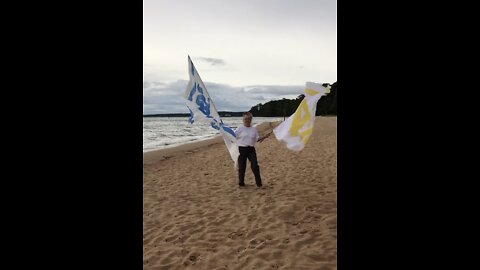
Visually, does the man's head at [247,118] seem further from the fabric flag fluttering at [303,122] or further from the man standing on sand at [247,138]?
the fabric flag fluttering at [303,122]

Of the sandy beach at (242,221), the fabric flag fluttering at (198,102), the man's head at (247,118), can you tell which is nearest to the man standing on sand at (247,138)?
the man's head at (247,118)

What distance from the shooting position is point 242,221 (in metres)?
5.56

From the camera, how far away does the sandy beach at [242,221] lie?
423 cm

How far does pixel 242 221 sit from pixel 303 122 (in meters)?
1.85

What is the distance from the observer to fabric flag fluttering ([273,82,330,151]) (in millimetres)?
4945

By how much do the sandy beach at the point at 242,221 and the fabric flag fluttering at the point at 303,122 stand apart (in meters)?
1.29

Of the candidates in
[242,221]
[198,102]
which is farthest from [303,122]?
[198,102]

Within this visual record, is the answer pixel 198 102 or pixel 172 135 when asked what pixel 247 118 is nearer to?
pixel 198 102

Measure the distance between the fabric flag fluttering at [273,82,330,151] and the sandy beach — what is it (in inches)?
50.9
